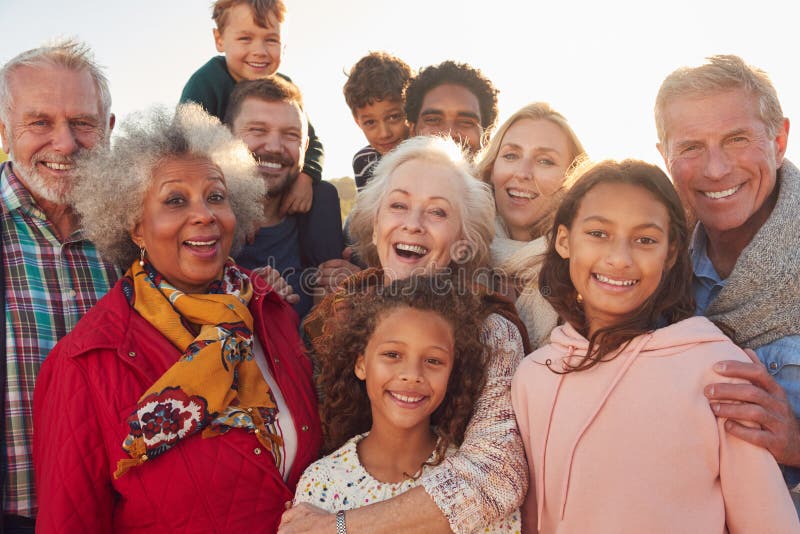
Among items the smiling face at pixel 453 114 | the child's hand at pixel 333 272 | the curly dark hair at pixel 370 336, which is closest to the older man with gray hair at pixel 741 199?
the curly dark hair at pixel 370 336

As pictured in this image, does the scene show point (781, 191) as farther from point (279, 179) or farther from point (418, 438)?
point (279, 179)

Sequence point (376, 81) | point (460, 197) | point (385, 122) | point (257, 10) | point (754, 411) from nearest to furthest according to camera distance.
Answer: point (754, 411) < point (460, 197) < point (257, 10) < point (376, 81) < point (385, 122)

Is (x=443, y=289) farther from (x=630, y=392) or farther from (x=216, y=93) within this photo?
(x=216, y=93)

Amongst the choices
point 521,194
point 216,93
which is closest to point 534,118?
point 521,194

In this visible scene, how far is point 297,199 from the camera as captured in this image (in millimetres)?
4574

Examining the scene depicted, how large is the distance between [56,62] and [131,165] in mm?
817

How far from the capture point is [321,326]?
3459mm

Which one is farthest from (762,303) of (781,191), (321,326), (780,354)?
(321,326)

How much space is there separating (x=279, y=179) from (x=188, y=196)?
49.1 inches

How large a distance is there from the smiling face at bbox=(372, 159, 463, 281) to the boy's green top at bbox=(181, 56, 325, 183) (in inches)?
61.6

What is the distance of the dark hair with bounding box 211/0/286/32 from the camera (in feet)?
17.0

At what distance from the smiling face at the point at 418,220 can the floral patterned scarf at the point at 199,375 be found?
0.79 metres

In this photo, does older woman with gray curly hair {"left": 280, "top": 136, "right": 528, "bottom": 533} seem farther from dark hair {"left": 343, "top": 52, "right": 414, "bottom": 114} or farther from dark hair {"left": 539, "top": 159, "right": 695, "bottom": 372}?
dark hair {"left": 343, "top": 52, "right": 414, "bottom": 114}

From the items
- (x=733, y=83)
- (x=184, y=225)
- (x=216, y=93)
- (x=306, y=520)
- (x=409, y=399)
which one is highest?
(x=733, y=83)
